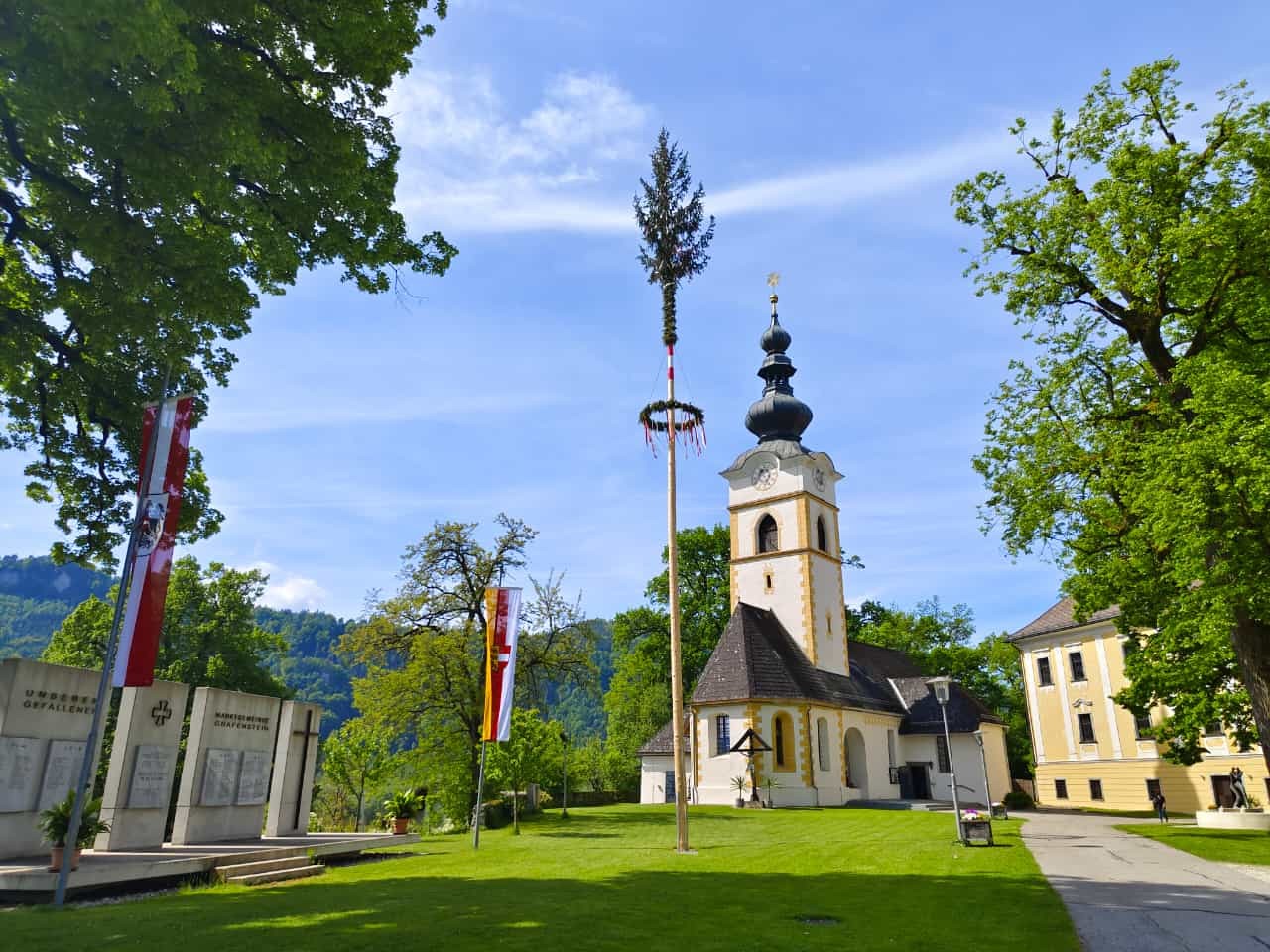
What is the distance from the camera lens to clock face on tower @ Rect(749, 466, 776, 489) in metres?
45.9

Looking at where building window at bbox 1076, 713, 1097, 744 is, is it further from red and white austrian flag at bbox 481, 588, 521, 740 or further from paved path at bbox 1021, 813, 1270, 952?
red and white austrian flag at bbox 481, 588, 521, 740

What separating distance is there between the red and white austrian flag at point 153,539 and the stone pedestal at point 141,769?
4405 millimetres

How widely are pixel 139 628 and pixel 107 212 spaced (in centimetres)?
589

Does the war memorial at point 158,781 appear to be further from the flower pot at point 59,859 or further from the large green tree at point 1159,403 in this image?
the large green tree at point 1159,403

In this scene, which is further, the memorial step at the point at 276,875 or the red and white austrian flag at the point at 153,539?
the memorial step at the point at 276,875

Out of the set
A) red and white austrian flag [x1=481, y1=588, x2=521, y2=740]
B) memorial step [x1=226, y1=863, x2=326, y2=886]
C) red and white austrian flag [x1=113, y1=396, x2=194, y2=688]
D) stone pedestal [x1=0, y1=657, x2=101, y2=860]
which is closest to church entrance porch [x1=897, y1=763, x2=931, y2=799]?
red and white austrian flag [x1=481, y1=588, x2=521, y2=740]

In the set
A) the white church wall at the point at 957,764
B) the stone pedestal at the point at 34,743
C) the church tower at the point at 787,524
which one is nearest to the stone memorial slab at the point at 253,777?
the stone pedestal at the point at 34,743

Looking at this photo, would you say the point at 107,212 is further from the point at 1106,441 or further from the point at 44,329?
the point at 1106,441

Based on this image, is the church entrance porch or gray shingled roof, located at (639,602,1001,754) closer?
gray shingled roof, located at (639,602,1001,754)

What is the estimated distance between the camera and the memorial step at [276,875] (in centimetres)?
1407

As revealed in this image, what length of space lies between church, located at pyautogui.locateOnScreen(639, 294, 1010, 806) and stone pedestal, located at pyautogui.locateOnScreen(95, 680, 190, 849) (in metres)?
24.2

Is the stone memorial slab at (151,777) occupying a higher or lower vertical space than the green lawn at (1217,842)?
higher

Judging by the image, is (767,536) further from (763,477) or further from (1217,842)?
(1217,842)

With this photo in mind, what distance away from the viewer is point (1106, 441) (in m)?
20.4
